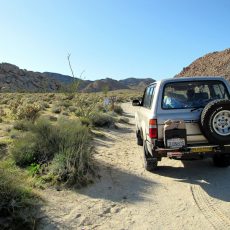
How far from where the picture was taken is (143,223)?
5.97m

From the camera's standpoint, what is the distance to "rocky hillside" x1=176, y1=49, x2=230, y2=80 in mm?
88000

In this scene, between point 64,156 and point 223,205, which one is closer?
point 223,205

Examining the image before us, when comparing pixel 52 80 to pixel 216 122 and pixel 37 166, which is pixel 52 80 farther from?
pixel 216 122

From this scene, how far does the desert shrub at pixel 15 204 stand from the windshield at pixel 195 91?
3.66 meters

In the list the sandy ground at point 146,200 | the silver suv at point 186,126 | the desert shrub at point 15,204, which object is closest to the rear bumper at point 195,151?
the silver suv at point 186,126

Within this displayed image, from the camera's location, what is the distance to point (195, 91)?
8.70 meters

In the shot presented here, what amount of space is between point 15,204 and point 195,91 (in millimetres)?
4735

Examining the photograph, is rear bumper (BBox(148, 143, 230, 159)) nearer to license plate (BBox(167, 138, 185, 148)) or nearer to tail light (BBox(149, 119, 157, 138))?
license plate (BBox(167, 138, 185, 148))

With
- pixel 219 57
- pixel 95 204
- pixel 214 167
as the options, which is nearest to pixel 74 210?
pixel 95 204

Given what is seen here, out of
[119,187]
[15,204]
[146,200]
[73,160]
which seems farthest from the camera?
[73,160]

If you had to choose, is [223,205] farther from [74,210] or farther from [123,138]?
[123,138]

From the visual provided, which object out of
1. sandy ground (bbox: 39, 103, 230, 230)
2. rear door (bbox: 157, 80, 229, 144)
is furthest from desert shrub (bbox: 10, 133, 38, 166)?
rear door (bbox: 157, 80, 229, 144)

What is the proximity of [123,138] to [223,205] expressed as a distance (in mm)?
8528

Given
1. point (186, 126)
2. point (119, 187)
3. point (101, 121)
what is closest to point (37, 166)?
point (119, 187)
